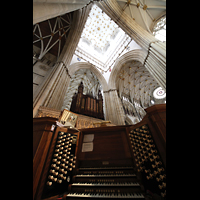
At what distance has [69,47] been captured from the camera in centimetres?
607

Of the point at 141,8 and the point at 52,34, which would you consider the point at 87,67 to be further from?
the point at 141,8

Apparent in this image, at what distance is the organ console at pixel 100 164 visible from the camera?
4.05 feet

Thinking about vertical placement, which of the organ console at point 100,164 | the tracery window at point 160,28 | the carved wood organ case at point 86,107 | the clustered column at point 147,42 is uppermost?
the tracery window at point 160,28

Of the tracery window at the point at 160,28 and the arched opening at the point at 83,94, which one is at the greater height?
the tracery window at the point at 160,28

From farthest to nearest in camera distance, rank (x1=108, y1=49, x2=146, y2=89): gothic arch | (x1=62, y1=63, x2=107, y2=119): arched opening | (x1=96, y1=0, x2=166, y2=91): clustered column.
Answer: (x1=108, y1=49, x2=146, y2=89): gothic arch < (x1=62, y1=63, x2=107, y2=119): arched opening < (x1=96, y1=0, x2=166, y2=91): clustered column

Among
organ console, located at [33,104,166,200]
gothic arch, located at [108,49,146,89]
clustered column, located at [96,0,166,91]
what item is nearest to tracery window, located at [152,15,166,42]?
gothic arch, located at [108,49,146,89]

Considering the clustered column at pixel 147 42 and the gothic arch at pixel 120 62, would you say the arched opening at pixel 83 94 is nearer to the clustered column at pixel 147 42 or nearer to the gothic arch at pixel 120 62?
the gothic arch at pixel 120 62

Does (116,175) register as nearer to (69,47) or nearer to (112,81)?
(69,47)

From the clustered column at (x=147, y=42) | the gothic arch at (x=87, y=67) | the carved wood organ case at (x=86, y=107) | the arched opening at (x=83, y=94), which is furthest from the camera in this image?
the gothic arch at (x=87, y=67)

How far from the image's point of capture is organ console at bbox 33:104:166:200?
1.24 metres

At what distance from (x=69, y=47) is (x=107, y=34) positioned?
287 inches

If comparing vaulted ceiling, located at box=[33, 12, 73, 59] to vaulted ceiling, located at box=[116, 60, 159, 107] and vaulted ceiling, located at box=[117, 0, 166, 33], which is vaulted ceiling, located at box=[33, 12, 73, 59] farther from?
vaulted ceiling, located at box=[116, 60, 159, 107]

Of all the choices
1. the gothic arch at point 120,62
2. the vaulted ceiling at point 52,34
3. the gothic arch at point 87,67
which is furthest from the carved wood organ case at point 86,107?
the vaulted ceiling at point 52,34
